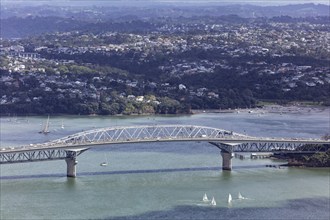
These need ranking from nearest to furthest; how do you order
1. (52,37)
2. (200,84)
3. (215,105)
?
(215,105) < (200,84) < (52,37)

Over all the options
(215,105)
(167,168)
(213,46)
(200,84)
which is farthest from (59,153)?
(213,46)

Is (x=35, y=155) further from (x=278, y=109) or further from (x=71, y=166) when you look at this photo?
(x=278, y=109)

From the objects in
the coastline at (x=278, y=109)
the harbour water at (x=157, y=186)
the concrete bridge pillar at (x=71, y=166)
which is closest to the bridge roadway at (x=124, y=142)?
the concrete bridge pillar at (x=71, y=166)

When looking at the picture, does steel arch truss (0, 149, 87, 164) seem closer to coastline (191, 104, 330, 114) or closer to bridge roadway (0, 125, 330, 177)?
bridge roadway (0, 125, 330, 177)

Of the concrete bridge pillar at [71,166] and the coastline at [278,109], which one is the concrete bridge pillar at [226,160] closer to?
the concrete bridge pillar at [71,166]

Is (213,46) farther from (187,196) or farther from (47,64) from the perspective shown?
(187,196)

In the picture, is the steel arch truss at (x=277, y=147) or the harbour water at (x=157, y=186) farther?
the steel arch truss at (x=277, y=147)
